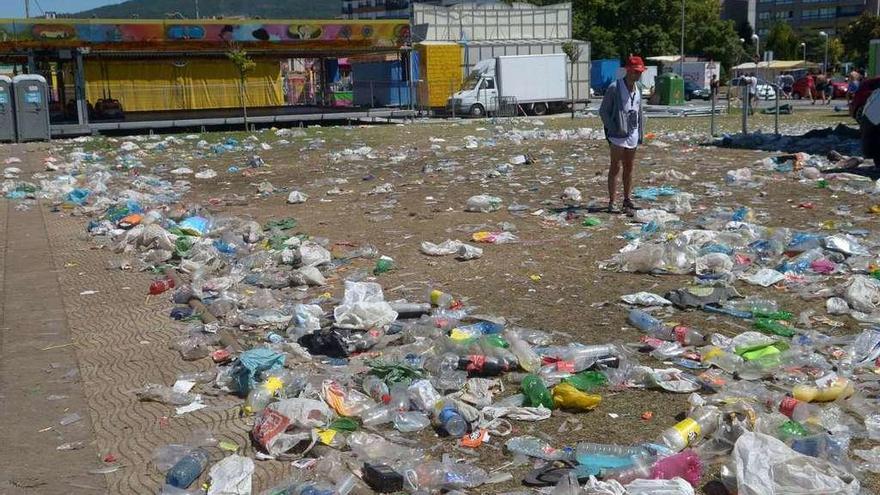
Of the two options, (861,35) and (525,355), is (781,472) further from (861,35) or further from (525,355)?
(861,35)

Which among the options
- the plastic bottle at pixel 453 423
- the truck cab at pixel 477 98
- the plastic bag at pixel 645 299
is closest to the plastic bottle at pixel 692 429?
the plastic bottle at pixel 453 423

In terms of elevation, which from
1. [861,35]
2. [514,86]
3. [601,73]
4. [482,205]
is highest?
[861,35]

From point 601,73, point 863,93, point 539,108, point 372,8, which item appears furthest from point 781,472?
point 372,8

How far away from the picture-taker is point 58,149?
22641mm

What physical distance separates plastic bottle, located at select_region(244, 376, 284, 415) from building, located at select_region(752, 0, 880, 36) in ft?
344

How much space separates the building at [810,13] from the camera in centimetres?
10000

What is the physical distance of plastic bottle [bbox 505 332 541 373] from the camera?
→ 492 cm

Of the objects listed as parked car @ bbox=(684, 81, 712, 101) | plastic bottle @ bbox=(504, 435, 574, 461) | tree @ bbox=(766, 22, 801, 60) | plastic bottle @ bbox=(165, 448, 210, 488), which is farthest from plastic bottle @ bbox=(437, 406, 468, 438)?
tree @ bbox=(766, 22, 801, 60)

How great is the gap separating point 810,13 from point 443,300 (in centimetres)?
11138

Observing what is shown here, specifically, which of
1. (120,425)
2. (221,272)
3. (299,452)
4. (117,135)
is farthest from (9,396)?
(117,135)

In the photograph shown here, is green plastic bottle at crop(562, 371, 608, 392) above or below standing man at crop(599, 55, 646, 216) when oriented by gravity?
below

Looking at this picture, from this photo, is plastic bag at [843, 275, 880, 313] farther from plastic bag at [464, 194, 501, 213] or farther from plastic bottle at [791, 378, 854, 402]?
plastic bag at [464, 194, 501, 213]

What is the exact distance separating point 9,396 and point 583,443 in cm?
321

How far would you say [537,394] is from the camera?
14.6 feet
